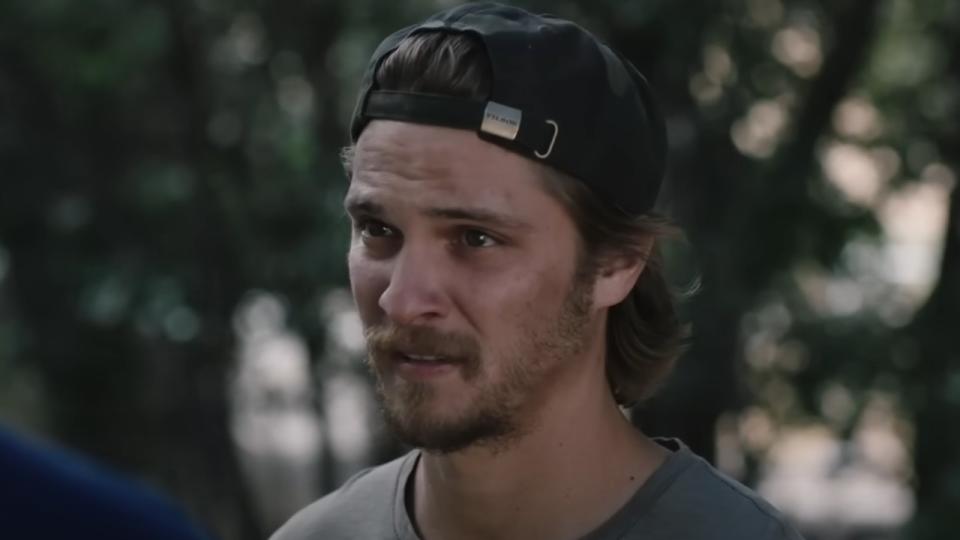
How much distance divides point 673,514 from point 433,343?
333mm

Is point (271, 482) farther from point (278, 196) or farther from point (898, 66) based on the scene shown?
point (898, 66)

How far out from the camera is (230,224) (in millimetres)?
7043

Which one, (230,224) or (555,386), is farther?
(230,224)

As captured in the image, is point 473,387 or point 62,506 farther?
point 473,387

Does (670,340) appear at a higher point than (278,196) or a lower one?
higher

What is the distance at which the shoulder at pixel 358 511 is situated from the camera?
2.27 metres

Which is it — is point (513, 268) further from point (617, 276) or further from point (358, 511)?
point (358, 511)

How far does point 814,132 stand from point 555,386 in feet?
15.1

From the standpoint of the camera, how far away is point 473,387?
2.04 metres

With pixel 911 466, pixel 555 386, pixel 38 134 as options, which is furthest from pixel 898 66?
pixel 555 386

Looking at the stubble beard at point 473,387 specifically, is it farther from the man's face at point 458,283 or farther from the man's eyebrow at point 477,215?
the man's eyebrow at point 477,215

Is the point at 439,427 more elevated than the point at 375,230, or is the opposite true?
the point at 375,230

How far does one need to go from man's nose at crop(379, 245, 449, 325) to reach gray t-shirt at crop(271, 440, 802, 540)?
313 mm

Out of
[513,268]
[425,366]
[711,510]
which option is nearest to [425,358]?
[425,366]
